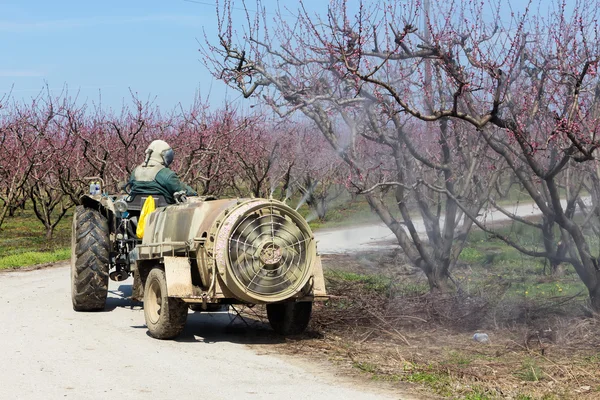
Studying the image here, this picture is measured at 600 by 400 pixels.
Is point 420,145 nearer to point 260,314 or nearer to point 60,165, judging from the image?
point 260,314

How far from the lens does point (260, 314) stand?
11961mm

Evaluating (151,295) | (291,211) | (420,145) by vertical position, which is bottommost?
(151,295)

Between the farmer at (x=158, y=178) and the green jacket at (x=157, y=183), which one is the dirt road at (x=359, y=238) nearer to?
the farmer at (x=158, y=178)

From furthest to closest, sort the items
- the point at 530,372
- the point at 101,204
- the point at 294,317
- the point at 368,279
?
the point at 368,279, the point at 101,204, the point at 294,317, the point at 530,372

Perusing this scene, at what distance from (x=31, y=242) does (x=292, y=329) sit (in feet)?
56.1

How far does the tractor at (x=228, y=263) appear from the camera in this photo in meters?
9.27

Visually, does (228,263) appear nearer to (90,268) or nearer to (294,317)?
(294,317)

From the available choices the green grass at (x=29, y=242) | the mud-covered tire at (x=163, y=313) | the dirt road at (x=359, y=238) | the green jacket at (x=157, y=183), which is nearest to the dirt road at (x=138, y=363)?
the mud-covered tire at (x=163, y=313)

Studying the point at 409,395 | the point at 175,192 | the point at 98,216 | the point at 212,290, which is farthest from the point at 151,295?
the point at 409,395

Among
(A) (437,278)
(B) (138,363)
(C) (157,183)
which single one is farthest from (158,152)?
(A) (437,278)

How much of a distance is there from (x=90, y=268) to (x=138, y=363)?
355 cm

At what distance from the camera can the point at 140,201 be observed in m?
12.0

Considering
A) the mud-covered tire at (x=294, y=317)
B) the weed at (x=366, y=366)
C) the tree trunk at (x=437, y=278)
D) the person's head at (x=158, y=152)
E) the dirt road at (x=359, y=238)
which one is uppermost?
the person's head at (x=158, y=152)

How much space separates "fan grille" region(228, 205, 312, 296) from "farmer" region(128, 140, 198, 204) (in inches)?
89.3
